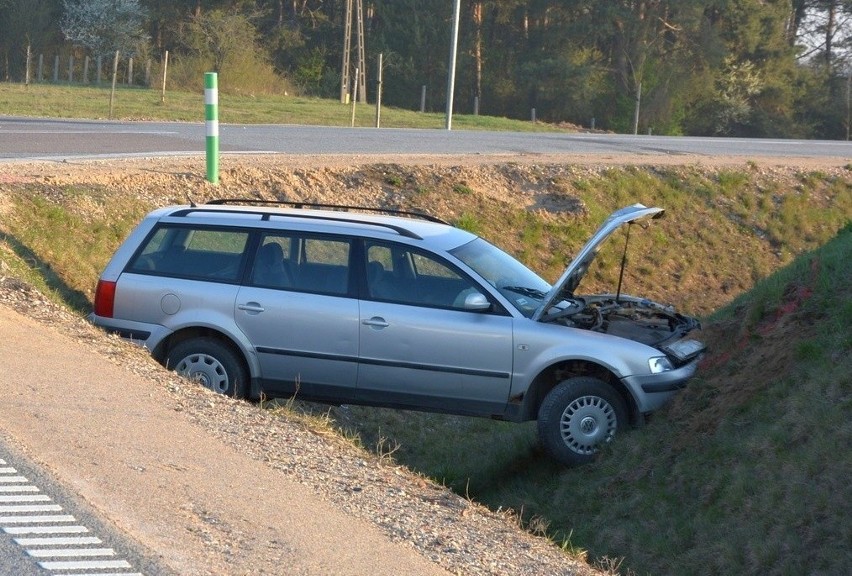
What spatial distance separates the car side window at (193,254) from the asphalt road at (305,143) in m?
5.74

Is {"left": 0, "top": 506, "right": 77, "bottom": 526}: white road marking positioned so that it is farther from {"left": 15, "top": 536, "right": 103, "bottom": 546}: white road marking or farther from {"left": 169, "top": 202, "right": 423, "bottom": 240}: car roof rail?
{"left": 169, "top": 202, "right": 423, "bottom": 240}: car roof rail

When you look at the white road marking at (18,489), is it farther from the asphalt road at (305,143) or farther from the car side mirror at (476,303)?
the asphalt road at (305,143)

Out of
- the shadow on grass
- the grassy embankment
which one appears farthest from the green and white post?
the shadow on grass

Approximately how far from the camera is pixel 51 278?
32.3ft

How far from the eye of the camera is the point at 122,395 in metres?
6.45

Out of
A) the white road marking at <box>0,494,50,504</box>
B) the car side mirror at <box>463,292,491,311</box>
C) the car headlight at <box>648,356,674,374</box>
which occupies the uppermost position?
the car side mirror at <box>463,292,491,311</box>

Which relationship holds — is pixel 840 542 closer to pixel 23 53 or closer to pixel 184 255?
pixel 184 255

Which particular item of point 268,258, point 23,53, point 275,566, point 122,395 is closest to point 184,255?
point 268,258

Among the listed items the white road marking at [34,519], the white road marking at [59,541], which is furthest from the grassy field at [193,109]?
the white road marking at [59,541]

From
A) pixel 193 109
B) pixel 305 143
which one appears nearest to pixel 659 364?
pixel 305 143

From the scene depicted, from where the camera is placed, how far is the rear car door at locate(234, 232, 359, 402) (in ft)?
27.1

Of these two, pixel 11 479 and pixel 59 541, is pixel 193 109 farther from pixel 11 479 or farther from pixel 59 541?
pixel 59 541

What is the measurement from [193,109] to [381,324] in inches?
1013

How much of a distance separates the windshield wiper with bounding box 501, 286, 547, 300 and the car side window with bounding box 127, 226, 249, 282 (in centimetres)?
206
